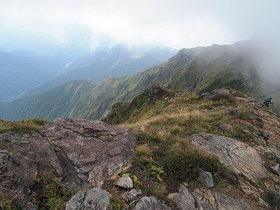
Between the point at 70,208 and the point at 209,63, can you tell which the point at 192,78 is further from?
the point at 70,208

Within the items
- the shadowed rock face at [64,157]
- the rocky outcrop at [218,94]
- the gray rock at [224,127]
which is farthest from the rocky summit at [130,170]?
the rocky outcrop at [218,94]

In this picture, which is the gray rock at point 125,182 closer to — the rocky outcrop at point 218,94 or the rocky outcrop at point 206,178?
the rocky outcrop at point 206,178

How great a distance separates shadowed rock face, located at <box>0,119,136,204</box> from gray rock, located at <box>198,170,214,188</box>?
3112 millimetres

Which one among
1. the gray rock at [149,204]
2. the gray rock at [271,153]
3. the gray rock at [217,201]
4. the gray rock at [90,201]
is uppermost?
the gray rock at [90,201]

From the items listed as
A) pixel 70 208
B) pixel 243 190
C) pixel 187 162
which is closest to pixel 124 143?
pixel 187 162

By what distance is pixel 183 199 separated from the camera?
443 centimetres

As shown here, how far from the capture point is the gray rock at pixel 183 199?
4.22 m

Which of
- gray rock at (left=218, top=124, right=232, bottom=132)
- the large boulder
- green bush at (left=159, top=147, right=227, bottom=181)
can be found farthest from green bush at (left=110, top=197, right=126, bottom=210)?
gray rock at (left=218, top=124, right=232, bottom=132)

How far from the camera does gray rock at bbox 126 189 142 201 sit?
14.1ft

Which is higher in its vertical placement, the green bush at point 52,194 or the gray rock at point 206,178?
the green bush at point 52,194

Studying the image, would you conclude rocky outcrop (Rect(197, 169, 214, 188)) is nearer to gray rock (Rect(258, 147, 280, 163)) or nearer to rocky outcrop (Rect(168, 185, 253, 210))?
rocky outcrop (Rect(168, 185, 253, 210))

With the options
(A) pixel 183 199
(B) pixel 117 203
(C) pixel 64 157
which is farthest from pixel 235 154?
(C) pixel 64 157

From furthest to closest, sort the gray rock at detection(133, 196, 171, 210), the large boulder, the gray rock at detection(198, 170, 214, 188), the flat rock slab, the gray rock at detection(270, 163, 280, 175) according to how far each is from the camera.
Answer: the gray rock at detection(270, 163, 280, 175) < the flat rock slab < the large boulder < the gray rock at detection(198, 170, 214, 188) < the gray rock at detection(133, 196, 171, 210)

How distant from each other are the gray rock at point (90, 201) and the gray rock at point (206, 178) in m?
3.68
